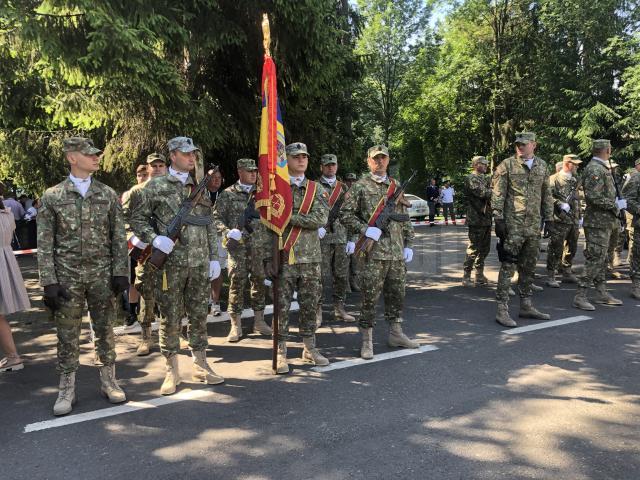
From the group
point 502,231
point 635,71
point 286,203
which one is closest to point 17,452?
point 286,203

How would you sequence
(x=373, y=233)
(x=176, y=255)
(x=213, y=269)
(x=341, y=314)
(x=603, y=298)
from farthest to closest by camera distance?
(x=603, y=298)
(x=341, y=314)
(x=373, y=233)
(x=213, y=269)
(x=176, y=255)

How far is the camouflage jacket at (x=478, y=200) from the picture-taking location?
29.3 feet

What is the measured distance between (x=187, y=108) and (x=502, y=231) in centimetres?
485

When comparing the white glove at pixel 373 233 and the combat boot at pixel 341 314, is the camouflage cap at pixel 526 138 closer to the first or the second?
the white glove at pixel 373 233

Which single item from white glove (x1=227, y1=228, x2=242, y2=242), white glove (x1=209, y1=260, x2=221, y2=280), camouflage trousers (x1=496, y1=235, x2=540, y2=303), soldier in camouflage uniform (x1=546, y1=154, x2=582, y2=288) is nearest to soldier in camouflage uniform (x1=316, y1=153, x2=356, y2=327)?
white glove (x1=227, y1=228, x2=242, y2=242)

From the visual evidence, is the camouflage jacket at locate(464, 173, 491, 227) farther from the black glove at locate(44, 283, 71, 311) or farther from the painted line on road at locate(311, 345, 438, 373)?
the black glove at locate(44, 283, 71, 311)

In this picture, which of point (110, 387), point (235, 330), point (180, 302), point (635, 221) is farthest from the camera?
point (635, 221)

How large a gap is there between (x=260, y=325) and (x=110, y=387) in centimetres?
230

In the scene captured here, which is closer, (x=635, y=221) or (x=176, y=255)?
(x=176, y=255)

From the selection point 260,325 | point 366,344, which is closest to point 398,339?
point 366,344

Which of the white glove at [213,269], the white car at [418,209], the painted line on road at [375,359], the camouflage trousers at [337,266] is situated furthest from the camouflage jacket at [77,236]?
the white car at [418,209]

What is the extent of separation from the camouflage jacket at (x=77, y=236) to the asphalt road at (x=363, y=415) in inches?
47.6

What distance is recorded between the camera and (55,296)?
13.7ft

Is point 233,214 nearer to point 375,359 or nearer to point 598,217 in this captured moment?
point 375,359
